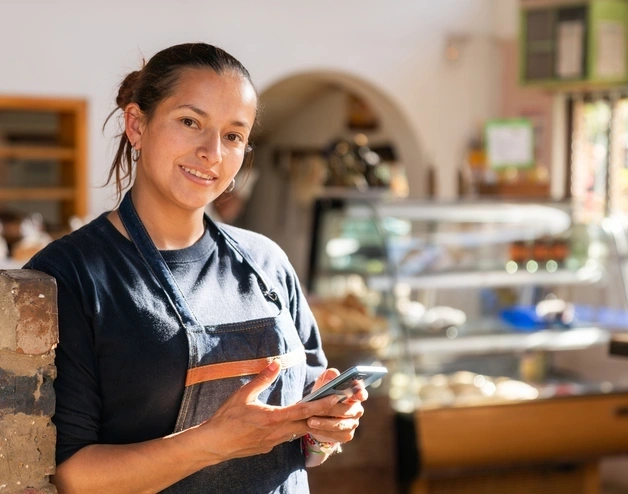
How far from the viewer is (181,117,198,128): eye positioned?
1485 millimetres

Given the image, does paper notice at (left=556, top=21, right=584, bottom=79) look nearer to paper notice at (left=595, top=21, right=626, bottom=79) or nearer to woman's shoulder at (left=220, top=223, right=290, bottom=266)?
paper notice at (left=595, top=21, right=626, bottom=79)

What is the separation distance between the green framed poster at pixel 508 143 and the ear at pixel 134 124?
4250 mm

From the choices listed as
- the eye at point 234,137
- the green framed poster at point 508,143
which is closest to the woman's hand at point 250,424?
the eye at point 234,137

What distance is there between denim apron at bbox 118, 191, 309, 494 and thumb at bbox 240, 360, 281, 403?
8cm

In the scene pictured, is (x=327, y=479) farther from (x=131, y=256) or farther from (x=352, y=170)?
(x=352, y=170)

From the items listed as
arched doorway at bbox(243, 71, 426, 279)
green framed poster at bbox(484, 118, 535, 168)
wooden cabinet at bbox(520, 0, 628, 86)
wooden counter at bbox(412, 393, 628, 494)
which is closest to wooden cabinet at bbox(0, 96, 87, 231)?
arched doorway at bbox(243, 71, 426, 279)

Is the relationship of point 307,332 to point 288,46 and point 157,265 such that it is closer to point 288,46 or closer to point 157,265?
point 157,265

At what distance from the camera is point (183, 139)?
1.48 metres

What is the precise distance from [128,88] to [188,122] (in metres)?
0.15

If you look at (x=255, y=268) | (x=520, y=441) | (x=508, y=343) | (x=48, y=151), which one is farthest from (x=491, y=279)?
(x=255, y=268)

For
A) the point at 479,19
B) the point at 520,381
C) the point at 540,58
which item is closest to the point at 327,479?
the point at 520,381

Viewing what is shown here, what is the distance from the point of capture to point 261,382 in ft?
4.61

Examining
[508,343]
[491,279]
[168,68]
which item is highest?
[168,68]

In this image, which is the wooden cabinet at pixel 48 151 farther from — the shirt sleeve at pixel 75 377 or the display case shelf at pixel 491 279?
the shirt sleeve at pixel 75 377
